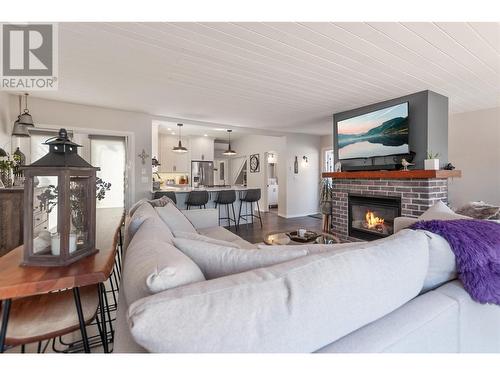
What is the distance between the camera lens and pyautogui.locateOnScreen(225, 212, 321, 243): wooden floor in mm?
4758

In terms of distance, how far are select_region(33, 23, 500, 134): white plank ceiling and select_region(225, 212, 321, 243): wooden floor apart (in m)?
2.37

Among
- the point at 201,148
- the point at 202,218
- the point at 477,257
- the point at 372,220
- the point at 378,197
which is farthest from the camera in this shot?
the point at 201,148

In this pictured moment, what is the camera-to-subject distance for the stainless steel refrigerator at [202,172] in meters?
7.70

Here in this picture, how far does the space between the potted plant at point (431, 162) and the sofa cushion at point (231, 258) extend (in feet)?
10.6

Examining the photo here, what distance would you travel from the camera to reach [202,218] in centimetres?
317

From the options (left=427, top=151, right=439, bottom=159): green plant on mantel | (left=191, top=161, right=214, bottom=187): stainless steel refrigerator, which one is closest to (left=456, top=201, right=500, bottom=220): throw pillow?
(left=427, top=151, right=439, bottom=159): green plant on mantel

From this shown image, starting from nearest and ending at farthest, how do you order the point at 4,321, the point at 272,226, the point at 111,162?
the point at 4,321 → the point at 111,162 → the point at 272,226

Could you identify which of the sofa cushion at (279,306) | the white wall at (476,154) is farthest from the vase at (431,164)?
the sofa cushion at (279,306)

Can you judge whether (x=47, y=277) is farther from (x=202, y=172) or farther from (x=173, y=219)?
(x=202, y=172)

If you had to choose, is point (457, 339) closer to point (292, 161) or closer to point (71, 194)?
point (71, 194)

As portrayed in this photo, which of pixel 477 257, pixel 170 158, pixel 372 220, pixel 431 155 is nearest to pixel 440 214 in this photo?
pixel 477 257

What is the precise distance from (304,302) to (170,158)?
754 cm

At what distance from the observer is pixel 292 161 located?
668cm
